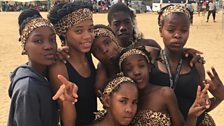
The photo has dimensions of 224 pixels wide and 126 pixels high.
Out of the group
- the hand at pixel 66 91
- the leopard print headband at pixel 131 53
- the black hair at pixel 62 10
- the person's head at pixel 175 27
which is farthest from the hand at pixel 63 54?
the person's head at pixel 175 27

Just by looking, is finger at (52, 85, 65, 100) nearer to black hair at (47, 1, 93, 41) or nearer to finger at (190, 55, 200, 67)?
black hair at (47, 1, 93, 41)

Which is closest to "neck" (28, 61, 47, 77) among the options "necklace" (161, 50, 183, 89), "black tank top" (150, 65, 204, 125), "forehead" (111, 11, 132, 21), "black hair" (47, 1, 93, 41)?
"black hair" (47, 1, 93, 41)

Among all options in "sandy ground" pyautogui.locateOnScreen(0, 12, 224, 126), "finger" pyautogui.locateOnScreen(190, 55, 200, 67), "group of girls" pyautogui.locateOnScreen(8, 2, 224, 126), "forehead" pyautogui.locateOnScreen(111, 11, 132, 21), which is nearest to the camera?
"group of girls" pyautogui.locateOnScreen(8, 2, 224, 126)

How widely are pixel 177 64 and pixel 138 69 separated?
394 millimetres

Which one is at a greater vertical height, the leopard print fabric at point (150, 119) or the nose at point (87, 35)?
the nose at point (87, 35)

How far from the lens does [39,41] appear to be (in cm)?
285

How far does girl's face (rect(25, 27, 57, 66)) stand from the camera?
2840 mm

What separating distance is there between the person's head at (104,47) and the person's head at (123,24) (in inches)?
24.2

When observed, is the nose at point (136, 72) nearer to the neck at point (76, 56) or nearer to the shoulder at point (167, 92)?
the shoulder at point (167, 92)

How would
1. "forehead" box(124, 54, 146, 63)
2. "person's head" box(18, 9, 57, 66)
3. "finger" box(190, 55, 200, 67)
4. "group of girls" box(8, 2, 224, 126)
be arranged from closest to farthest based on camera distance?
1. "group of girls" box(8, 2, 224, 126)
2. "person's head" box(18, 9, 57, 66)
3. "forehead" box(124, 54, 146, 63)
4. "finger" box(190, 55, 200, 67)

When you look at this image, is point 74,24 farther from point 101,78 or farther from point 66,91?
point 66,91

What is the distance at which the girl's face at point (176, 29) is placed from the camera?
3098 millimetres

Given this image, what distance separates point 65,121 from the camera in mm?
2875

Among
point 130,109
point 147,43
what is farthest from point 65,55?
point 147,43
